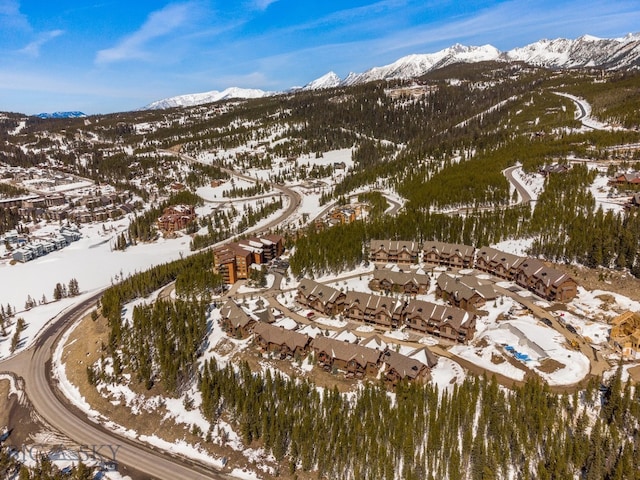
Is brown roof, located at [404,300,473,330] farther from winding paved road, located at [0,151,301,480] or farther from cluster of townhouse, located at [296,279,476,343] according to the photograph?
winding paved road, located at [0,151,301,480]

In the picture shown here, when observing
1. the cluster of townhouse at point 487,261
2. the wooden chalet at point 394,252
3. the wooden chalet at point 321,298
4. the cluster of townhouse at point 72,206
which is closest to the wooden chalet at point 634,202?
the cluster of townhouse at point 487,261

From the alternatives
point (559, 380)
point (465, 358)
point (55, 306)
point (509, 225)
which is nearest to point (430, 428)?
point (465, 358)

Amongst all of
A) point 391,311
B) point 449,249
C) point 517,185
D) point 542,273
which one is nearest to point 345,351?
point 391,311

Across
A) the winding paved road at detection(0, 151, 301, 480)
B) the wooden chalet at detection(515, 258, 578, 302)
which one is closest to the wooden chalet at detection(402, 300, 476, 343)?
the wooden chalet at detection(515, 258, 578, 302)

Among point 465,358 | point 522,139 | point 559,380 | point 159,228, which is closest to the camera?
point 559,380

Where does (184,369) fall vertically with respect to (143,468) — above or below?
above

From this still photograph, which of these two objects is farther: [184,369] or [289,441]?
[184,369]

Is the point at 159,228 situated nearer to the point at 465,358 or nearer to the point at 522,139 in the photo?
the point at 465,358
